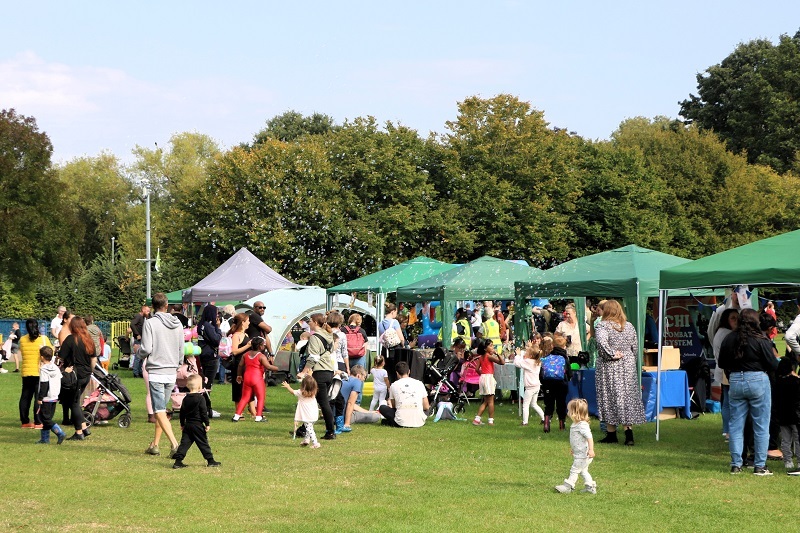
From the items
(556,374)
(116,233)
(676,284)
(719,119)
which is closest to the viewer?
(676,284)

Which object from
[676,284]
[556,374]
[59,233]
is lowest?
[556,374]

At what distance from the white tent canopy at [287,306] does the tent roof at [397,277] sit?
1312 mm

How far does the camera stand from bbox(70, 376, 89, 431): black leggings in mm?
14148

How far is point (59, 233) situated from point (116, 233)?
3667 cm

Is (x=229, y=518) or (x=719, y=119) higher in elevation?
(x=719, y=119)

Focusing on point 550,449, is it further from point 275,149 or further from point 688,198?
point 688,198

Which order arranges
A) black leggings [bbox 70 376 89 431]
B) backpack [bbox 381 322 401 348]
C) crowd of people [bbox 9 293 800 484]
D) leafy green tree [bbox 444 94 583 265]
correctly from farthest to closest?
leafy green tree [bbox 444 94 583 265] → backpack [bbox 381 322 401 348] → black leggings [bbox 70 376 89 431] → crowd of people [bbox 9 293 800 484]

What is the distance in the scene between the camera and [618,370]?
43.4 feet

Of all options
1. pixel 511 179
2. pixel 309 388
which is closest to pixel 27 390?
pixel 309 388

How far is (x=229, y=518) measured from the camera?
8.51 metres

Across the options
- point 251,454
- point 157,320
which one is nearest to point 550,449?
point 251,454

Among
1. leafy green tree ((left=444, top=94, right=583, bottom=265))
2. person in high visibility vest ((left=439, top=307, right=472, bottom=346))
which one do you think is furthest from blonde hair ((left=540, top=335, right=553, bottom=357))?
leafy green tree ((left=444, top=94, right=583, bottom=265))

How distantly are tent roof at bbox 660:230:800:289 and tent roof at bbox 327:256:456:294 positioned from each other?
1295 cm

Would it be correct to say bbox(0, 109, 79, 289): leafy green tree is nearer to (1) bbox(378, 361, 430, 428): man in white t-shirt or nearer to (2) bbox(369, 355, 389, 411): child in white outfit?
(2) bbox(369, 355, 389, 411): child in white outfit
